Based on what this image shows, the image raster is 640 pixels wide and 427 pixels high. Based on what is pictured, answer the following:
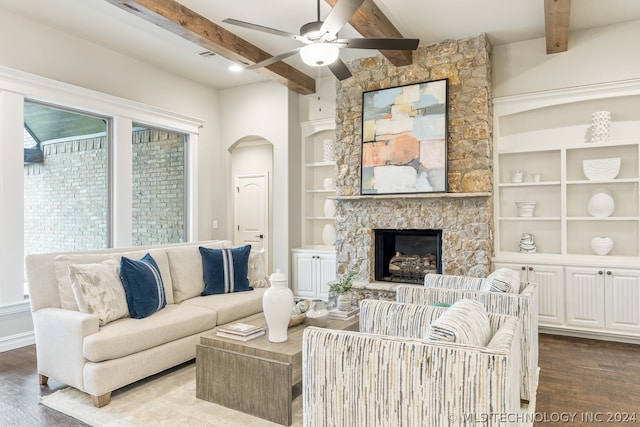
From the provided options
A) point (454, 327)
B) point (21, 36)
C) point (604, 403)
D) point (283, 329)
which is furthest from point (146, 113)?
point (604, 403)

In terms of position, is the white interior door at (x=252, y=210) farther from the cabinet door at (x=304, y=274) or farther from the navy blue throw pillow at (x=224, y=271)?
the navy blue throw pillow at (x=224, y=271)

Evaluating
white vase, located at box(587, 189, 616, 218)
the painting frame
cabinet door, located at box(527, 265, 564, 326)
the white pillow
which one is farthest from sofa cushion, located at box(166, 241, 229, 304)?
white vase, located at box(587, 189, 616, 218)

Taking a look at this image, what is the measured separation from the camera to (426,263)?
5.14 meters

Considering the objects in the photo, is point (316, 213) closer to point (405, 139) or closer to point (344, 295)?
point (405, 139)

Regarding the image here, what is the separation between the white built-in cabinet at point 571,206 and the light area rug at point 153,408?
10.3 feet

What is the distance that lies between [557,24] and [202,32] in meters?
3.35

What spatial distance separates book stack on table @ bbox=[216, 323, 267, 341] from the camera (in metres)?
2.86

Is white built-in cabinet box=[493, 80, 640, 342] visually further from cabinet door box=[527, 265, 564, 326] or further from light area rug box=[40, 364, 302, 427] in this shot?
light area rug box=[40, 364, 302, 427]

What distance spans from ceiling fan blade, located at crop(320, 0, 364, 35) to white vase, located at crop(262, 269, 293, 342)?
1.65 m

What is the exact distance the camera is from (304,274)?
19.7 ft

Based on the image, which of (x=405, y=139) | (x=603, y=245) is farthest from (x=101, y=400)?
(x=603, y=245)

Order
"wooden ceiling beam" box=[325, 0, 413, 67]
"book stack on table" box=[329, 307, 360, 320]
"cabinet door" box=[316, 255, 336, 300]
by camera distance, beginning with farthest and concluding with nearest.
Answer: "cabinet door" box=[316, 255, 336, 300] → "wooden ceiling beam" box=[325, 0, 413, 67] → "book stack on table" box=[329, 307, 360, 320]

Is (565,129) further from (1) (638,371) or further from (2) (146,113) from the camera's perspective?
(2) (146,113)

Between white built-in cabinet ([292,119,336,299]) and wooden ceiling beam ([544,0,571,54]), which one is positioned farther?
white built-in cabinet ([292,119,336,299])
